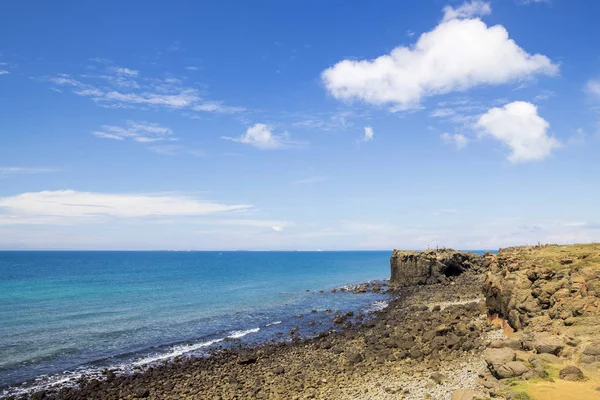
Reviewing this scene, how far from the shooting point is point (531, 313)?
1225 inches

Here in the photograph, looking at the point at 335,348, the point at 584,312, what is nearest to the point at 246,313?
the point at 335,348

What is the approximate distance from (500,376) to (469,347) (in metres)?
13.6

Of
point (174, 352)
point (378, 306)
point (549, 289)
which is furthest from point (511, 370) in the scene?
point (378, 306)

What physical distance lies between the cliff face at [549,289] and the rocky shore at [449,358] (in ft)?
0.27

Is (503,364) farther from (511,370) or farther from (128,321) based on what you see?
(128,321)

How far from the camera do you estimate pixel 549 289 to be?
103 ft

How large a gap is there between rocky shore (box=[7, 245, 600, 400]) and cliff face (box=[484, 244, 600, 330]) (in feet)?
0.27

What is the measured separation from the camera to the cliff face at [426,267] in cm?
8912

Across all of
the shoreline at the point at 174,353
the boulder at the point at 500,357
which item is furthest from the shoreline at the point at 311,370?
the boulder at the point at 500,357

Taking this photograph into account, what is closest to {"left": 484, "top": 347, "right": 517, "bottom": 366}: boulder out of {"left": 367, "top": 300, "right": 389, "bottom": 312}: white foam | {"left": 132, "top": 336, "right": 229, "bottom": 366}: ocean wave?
{"left": 132, "top": 336, "right": 229, "bottom": 366}: ocean wave

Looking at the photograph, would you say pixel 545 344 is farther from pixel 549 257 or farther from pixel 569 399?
pixel 549 257

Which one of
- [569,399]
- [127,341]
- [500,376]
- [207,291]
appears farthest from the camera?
[207,291]

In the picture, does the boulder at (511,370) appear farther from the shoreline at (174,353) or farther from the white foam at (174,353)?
the white foam at (174,353)

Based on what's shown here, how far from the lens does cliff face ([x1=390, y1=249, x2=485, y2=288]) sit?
8912 centimetres
